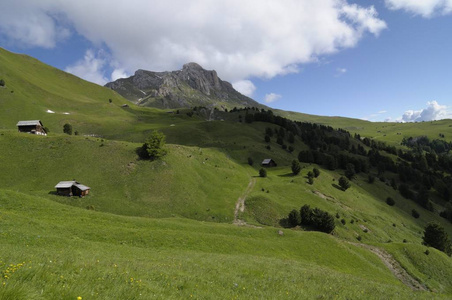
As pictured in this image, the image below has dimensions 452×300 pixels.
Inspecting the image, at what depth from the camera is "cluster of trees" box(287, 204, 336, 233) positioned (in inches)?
2485

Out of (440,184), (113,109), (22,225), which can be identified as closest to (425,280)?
(22,225)

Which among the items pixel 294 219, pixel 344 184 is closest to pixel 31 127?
pixel 294 219

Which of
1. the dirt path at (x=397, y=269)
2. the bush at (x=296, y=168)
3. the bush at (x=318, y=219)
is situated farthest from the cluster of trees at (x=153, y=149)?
the dirt path at (x=397, y=269)

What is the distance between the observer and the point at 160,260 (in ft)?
80.4

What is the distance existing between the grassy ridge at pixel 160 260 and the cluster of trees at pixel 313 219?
1144 cm

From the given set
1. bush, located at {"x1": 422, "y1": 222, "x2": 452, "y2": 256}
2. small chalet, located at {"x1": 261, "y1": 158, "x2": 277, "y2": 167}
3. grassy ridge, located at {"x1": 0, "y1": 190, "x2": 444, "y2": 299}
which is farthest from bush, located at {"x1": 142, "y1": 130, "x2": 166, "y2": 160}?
bush, located at {"x1": 422, "y1": 222, "x2": 452, "y2": 256}

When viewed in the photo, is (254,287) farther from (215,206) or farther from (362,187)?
(362,187)

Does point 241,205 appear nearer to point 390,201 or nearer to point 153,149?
point 153,149

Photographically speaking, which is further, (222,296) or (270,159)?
(270,159)

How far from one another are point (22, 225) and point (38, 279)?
90.0 feet

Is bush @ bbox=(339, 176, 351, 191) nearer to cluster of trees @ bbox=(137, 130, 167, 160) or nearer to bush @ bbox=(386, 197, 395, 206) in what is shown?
bush @ bbox=(386, 197, 395, 206)

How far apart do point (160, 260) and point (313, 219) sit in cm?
5016

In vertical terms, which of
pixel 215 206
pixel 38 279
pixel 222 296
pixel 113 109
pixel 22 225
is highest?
pixel 113 109

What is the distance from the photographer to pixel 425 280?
48750 mm
